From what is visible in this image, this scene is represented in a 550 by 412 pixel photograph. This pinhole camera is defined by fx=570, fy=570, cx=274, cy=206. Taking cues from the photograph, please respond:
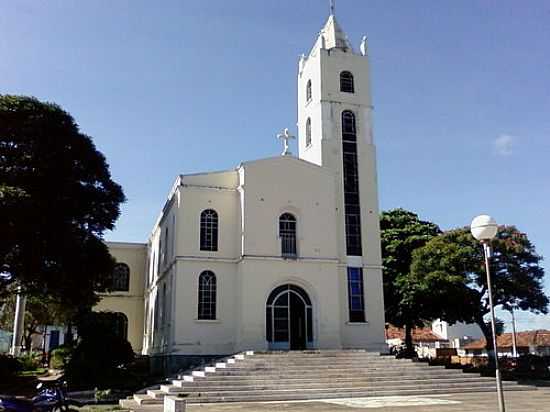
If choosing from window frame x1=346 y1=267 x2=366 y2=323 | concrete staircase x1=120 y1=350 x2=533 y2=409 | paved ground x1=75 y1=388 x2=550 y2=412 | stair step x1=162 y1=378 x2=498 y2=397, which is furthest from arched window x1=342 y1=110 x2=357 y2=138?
paved ground x1=75 y1=388 x2=550 y2=412

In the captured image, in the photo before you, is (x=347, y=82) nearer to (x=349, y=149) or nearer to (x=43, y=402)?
(x=349, y=149)

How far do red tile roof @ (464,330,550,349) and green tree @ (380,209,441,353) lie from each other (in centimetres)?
2160

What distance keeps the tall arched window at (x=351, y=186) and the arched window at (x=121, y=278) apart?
18.3 meters

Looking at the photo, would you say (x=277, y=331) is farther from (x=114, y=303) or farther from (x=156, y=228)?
(x=114, y=303)

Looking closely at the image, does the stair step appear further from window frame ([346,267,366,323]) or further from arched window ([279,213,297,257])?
arched window ([279,213,297,257])

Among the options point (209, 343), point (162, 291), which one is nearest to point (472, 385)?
point (209, 343)

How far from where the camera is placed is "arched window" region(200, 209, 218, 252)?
84.9 feet

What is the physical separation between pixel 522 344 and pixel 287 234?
1501 inches

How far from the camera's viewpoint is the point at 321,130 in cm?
2902

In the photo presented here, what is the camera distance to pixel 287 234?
26.5 metres

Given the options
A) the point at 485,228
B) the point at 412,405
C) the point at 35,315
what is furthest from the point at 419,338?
the point at 485,228

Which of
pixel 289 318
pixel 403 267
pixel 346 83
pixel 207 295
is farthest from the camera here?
pixel 403 267

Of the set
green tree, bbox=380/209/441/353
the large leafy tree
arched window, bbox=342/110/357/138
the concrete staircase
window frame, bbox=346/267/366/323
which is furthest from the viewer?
green tree, bbox=380/209/441/353

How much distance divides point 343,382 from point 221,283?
7.40 m
